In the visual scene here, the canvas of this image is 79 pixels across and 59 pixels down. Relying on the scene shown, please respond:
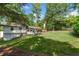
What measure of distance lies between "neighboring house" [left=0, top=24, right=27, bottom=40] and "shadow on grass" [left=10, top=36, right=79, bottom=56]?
0.10 meters

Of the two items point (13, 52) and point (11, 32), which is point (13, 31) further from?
point (13, 52)

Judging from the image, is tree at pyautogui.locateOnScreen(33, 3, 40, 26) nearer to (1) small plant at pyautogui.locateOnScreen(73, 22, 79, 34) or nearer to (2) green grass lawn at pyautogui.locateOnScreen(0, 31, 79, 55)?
(2) green grass lawn at pyautogui.locateOnScreen(0, 31, 79, 55)

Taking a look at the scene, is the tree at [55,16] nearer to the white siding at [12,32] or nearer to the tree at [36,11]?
the tree at [36,11]

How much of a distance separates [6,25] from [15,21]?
0.12 meters

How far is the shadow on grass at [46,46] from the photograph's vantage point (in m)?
2.71

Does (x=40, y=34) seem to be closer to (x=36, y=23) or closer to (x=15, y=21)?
(x=36, y=23)

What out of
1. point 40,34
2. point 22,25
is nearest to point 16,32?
point 22,25

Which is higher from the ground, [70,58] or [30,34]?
[30,34]

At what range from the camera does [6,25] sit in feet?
8.98

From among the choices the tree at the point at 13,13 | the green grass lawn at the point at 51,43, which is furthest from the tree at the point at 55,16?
the tree at the point at 13,13

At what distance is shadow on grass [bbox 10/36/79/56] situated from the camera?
271 cm

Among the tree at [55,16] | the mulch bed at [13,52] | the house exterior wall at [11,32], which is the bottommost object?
the mulch bed at [13,52]

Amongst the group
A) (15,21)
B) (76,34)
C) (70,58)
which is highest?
(15,21)

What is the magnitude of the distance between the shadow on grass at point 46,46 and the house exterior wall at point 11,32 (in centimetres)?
10
